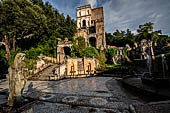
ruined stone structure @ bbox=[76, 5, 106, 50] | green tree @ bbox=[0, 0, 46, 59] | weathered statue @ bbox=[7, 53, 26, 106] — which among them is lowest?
weathered statue @ bbox=[7, 53, 26, 106]

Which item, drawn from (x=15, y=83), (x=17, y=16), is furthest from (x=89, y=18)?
(x=15, y=83)

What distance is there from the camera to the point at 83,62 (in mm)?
16719

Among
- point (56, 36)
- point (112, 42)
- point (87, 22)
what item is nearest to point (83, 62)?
point (56, 36)

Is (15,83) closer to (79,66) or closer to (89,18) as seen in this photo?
(79,66)

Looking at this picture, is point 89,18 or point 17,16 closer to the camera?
point 17,16

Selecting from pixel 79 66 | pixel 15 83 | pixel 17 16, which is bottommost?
pixel 15 83

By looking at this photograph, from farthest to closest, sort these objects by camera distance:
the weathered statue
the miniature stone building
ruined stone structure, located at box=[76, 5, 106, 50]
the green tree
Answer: ruined stone structure, located at box=[76, 5, 106, 50], the green tree, the miniature stone building, the weathered statue

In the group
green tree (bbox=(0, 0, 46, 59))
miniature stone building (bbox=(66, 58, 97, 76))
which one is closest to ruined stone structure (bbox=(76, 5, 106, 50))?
miniature stone building (bbox=(66, 58, 97, 76))

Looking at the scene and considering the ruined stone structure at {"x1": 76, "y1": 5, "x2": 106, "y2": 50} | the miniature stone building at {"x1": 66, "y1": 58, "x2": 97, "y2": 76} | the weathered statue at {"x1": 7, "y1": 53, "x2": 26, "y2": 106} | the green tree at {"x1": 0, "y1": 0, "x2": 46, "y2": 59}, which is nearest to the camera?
the weathered statue at {"x1": 7, "y1": 53, "x2": 26, "y2": 106}

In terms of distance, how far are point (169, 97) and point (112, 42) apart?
4351cm

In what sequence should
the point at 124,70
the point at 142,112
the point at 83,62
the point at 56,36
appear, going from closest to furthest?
the point at 142,112 → the point at 124,70 → the point at 83,62 → the point at 56,36

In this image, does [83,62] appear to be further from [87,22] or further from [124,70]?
[87,22]

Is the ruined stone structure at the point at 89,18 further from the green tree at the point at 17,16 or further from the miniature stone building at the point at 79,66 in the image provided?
the green tree at the point at 17,16

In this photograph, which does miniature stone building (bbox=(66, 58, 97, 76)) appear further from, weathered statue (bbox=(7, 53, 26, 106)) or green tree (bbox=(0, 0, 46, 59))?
green tree (bbox=(0, 0, 46, 59))
